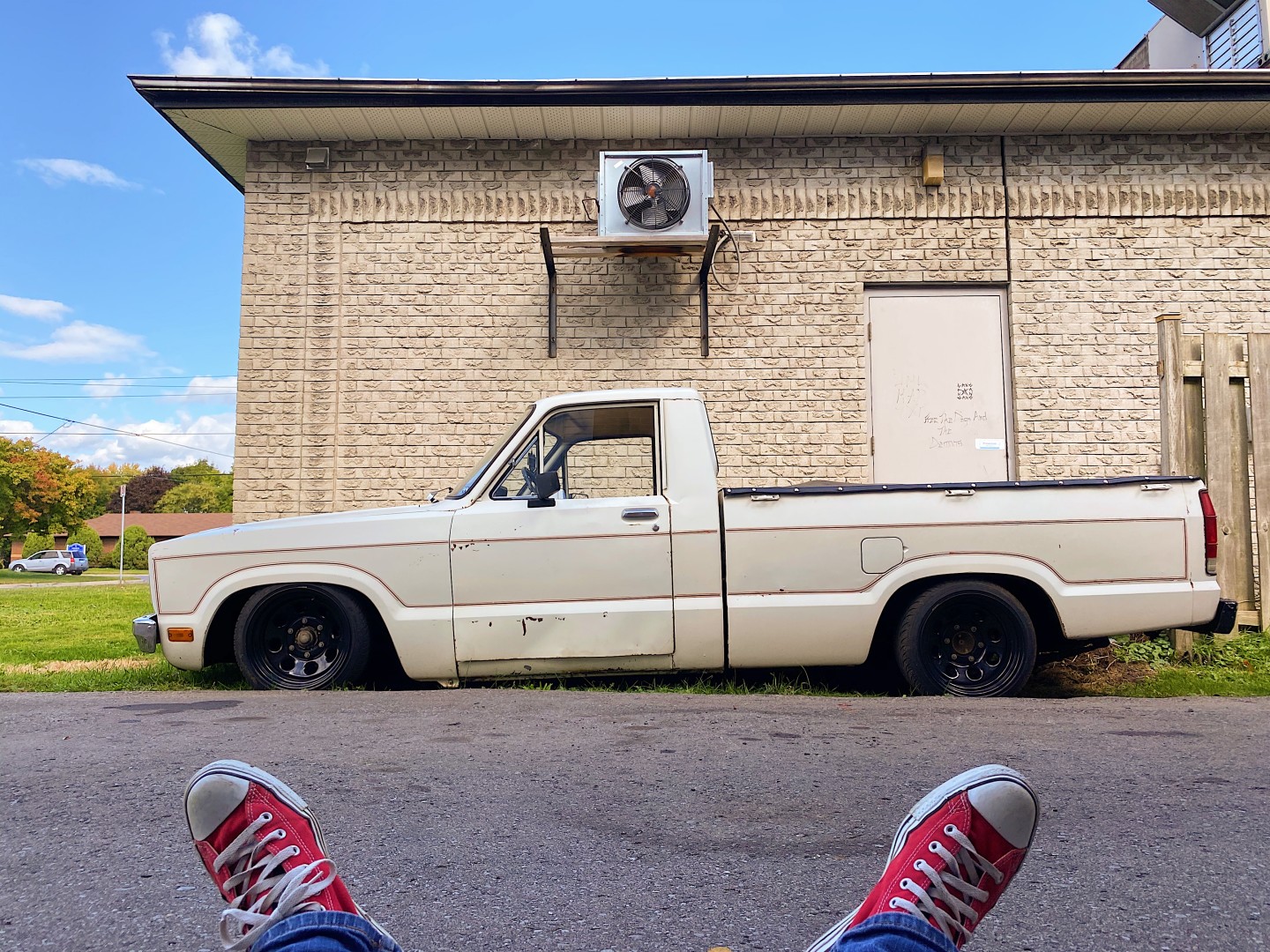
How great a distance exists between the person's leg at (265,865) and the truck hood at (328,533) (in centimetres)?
356

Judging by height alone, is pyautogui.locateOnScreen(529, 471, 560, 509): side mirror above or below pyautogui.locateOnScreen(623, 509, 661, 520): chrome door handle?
above

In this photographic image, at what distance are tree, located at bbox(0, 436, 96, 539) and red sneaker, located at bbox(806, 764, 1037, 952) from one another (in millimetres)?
65038

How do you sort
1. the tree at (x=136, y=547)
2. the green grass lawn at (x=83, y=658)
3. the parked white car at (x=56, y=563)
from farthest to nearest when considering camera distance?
1. the tree at (x=136, y=547)
2. the parked white car at (x=56, y=563)
3. the green grass lawn at (x=83, y=658)

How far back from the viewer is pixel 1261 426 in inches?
273

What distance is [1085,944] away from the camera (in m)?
2.11

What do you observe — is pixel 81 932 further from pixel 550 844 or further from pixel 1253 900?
pixel 1253 900

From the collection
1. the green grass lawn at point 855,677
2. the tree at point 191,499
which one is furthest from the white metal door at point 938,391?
the tree at point 191,499

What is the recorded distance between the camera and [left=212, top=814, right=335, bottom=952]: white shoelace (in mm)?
1771

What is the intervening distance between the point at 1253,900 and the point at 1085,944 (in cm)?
55

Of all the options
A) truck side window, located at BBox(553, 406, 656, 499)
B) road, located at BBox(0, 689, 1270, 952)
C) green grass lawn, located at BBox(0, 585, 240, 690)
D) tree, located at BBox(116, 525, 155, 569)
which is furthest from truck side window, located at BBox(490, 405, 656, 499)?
tree, located at BBox(116, 525, 155, 569)

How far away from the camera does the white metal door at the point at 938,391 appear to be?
941 cm

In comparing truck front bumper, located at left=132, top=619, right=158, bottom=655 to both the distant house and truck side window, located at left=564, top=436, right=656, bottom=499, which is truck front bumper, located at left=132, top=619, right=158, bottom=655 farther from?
the distant house

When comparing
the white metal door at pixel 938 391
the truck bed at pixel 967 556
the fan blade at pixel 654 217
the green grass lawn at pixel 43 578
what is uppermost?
the fan blade at pixel 654 217

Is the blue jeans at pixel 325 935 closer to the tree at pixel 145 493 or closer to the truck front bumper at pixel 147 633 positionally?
the truck front bumper at pixel 147 633
